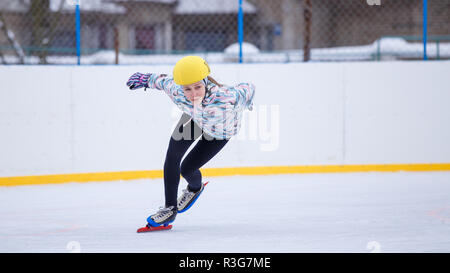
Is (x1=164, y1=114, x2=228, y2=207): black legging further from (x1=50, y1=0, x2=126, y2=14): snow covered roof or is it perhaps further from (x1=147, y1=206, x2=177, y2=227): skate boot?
(x1=50, y1=0, x2=126, y2=14): snow covered roof

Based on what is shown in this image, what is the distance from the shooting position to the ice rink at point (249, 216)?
3.36 metres

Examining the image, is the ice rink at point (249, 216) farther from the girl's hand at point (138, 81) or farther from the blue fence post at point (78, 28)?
the blue fence post at point (78, 28)

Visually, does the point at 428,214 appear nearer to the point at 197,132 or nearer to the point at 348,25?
the point at 197,132

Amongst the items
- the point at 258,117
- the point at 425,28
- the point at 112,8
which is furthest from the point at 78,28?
the point at 112,8

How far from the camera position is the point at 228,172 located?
648cm

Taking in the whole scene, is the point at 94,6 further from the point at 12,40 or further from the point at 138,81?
the point at 138,81

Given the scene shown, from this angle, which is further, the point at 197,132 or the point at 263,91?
the point at 263,91

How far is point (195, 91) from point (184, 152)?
488mm

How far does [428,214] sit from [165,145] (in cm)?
309

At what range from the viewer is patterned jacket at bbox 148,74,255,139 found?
3377mm

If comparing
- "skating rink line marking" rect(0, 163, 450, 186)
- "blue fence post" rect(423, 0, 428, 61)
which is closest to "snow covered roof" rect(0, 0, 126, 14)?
"skating rink line marking" rect(0, 163, 450, 186)

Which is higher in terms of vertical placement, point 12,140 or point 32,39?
point 32,39

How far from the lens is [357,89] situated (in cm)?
658
